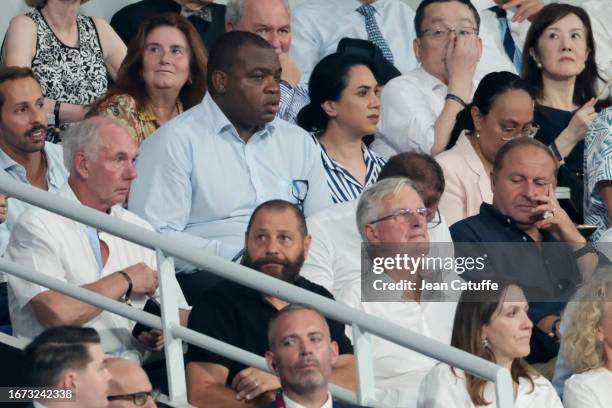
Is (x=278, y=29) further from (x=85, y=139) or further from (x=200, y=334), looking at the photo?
(x=200, y=334)

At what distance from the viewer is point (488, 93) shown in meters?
8.88

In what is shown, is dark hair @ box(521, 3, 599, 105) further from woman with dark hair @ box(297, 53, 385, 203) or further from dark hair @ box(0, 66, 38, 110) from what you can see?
dark hair @ box(0, 66, 38, 110)

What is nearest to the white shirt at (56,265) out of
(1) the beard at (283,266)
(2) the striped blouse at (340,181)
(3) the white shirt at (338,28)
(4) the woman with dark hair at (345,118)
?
(1) the beard at (283,266)

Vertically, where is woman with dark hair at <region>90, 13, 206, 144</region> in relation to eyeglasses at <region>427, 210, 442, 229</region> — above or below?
above

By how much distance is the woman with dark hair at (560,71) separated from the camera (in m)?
9.56

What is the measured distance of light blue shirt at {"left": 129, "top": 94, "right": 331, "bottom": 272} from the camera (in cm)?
789

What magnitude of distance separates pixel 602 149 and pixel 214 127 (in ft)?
6.70

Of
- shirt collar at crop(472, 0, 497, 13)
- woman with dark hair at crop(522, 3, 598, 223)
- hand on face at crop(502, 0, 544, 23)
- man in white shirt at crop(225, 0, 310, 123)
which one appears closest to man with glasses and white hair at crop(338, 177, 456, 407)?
man in white shirt at crop(225, 0, 310, 123)

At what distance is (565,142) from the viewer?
9359mm

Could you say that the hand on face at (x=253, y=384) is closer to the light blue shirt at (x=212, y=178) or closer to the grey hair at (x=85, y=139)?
the light blue shirt at (x=212, y=178)

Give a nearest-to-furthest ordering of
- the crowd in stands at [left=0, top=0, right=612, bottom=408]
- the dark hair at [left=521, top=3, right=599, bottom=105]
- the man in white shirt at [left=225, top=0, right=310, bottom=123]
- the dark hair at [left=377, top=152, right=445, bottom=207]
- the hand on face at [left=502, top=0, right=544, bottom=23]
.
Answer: the crowd in stands at [left=0, top=0, right=612, bottom=408]
the dark hair at [left=377, top=152, right=445, bottom=207]
the man in white shirt at [left=225, top=0, right=310, bottom=123]
the dark hair at [left=521, top=3, right=599, bottom=105]
the hand on face at [left=502, top=0, right=544, bottom=23]

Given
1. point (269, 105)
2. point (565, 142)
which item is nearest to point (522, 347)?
point (269, 105)

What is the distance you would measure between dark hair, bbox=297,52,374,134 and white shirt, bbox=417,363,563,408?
232cm

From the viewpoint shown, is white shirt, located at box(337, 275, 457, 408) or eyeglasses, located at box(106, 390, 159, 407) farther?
white shirt, located at box(337, 275, 457, 408)
